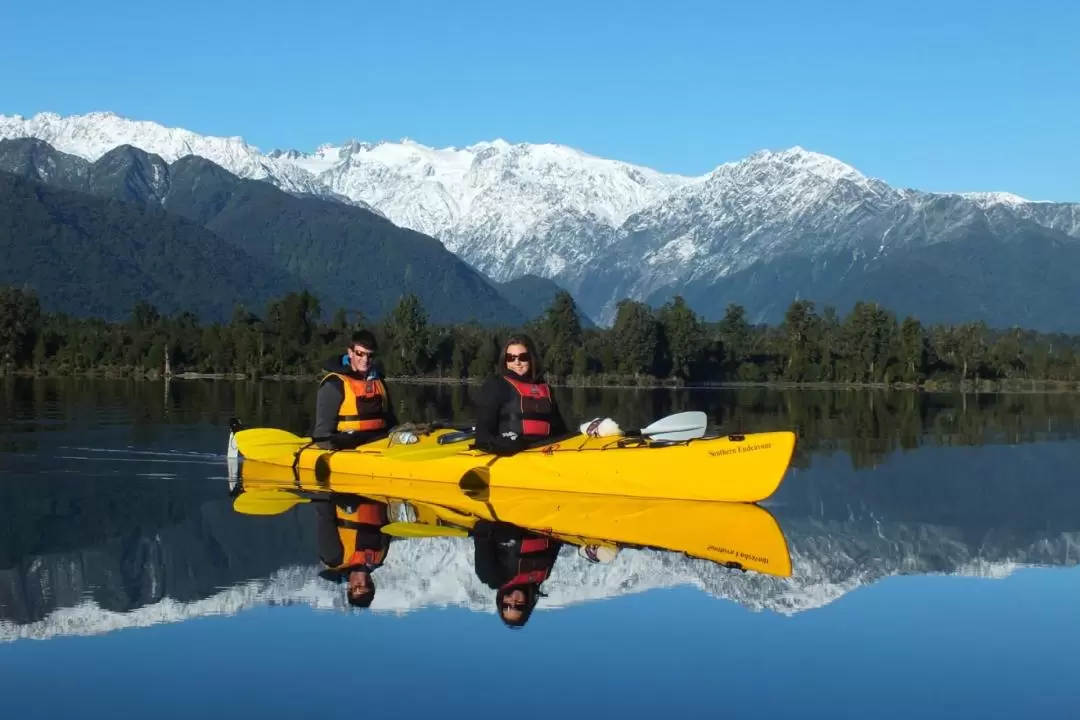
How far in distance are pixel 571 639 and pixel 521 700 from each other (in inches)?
75.2

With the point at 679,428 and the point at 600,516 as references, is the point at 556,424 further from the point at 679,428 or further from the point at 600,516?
the point at 600,516

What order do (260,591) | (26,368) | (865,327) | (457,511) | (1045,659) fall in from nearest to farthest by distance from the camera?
(1045,659)
(260,591)
(457,511)
(26,368)
(865,327)

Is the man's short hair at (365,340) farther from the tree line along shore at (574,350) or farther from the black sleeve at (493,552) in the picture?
the tree line along shore at (574,350)

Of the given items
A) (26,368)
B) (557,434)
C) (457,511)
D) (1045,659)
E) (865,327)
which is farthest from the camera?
(865,327)

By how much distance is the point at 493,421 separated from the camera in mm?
23172

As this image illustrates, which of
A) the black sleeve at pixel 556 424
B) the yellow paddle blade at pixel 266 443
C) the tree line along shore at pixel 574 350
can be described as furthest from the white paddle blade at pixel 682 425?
the tree line along shore at pixel 574 350

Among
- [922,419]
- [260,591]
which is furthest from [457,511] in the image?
[922,419]

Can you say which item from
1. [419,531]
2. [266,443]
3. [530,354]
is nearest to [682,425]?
[530,354]

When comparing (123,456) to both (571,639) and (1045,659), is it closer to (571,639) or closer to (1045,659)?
(571,639)

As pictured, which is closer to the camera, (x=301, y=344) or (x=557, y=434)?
(x=557, y=434)

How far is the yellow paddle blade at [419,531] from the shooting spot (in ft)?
60.6

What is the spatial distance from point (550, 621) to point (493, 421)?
9.86m

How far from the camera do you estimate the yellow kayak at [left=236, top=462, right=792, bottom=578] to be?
57.8 ft

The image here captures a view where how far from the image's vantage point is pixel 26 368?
128 m
